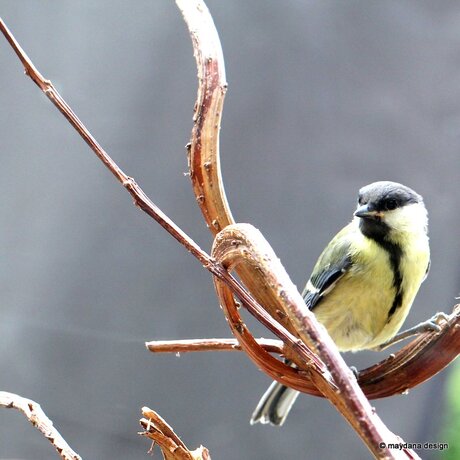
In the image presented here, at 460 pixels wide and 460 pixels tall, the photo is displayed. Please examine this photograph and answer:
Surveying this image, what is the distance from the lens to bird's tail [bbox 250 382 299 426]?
93 centimetres

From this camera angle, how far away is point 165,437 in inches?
19.9

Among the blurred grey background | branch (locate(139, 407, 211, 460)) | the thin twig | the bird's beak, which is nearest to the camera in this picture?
branch (locate(139, 407, 211, 460))

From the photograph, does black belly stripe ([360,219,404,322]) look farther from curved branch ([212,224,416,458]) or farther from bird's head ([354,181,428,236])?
curved branch ([212,224,416,458])

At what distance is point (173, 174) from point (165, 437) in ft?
3.41

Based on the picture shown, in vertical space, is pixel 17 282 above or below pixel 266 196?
below

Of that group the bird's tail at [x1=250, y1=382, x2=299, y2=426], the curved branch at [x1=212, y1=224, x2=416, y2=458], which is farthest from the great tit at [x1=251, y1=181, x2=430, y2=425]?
the curved branch at [x1=212, y1=224, x2=416, y2=458]

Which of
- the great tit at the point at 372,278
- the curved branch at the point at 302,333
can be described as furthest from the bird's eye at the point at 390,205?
the curved branch at the point at 302,333

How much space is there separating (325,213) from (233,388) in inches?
18.8

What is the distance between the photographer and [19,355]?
151 centimetres

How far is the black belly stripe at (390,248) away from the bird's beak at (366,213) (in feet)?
0.06

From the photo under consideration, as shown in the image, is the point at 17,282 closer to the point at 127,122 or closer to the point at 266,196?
the point at 127,122

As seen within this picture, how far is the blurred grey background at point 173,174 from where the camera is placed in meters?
1.46

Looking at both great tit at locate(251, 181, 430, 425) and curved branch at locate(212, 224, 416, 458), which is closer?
curved branch at locate(212, 224, 416, 458)

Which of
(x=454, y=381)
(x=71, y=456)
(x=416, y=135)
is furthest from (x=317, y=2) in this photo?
(x=71, y=456)
